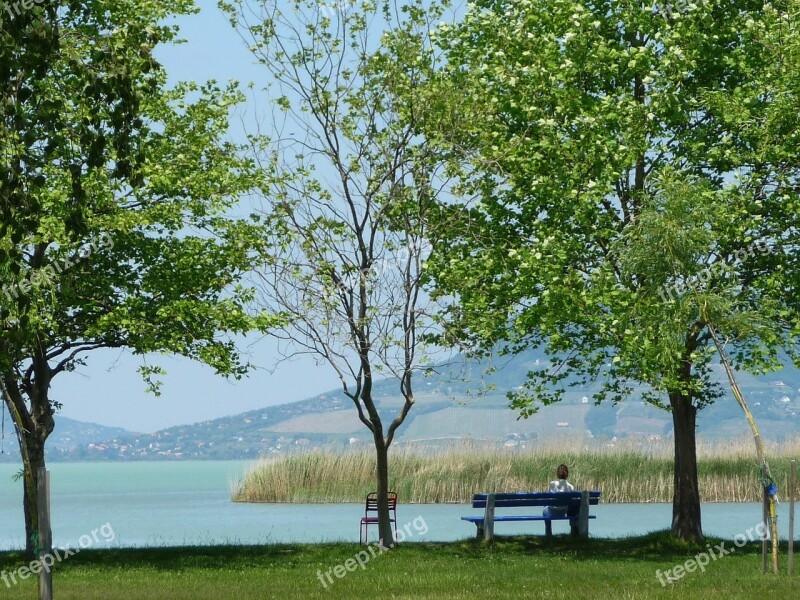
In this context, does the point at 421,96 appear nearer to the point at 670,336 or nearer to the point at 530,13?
the point at 530,13

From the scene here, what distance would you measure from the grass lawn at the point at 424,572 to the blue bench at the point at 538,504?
18.3 inches

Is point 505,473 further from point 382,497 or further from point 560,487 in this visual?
point 382,497

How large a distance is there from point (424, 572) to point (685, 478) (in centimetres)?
789

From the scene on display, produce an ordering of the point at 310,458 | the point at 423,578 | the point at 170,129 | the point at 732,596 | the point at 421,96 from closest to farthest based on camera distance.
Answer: the point at 732,596, the point at 423,578, the point at 421,96, the point at 170,129, the point at 310,458

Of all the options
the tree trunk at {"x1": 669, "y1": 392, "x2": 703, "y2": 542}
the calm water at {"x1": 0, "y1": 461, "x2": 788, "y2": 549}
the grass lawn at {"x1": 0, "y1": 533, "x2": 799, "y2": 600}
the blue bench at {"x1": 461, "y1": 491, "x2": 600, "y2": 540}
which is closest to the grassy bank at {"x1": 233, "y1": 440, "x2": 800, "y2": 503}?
the calm water at {"x1": 0, "y1": 461, "x2": 788, "y2": 549}

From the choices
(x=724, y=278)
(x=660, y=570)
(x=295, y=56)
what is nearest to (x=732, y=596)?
(x=660, y=570)

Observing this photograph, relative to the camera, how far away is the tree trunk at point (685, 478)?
24.2m

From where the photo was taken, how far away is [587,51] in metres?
23.2

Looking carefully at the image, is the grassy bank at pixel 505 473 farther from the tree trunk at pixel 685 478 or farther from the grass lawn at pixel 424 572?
the tree trunk at pixel 685 478

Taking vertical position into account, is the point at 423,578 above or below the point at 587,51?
below

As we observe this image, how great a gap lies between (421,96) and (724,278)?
6.64 meters

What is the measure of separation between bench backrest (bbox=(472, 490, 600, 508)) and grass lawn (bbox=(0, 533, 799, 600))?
788 mm

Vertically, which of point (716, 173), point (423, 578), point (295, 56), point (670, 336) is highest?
point (295, 56)

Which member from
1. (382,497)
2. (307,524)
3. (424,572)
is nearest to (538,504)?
(382,497)
